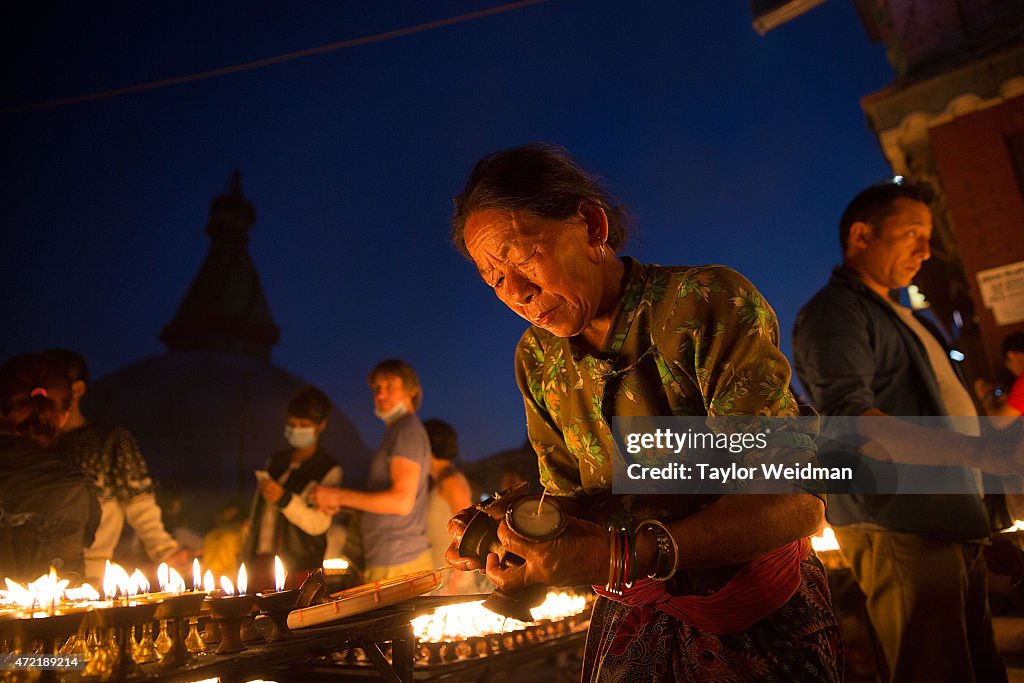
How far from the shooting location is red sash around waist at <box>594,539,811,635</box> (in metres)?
1.25

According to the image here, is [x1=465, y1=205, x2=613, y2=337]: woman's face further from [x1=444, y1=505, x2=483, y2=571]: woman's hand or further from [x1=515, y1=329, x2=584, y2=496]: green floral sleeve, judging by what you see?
[x1=444, y1=505, x2=483, y2=571]: woman's hand

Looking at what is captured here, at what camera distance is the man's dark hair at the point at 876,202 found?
2748 mm

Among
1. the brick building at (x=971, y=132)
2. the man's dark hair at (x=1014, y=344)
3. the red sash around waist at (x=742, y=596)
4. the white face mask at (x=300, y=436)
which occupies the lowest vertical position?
the red sash around waist at (x=742, y=596)

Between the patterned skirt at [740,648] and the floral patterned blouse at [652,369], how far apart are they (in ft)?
1.16

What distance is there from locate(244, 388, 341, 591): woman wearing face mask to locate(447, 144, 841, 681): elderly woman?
3126 millimetres

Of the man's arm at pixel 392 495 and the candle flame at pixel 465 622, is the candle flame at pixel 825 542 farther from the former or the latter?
the man's arm at pixel 392 495

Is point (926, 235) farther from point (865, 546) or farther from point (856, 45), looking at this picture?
point (856, 45)

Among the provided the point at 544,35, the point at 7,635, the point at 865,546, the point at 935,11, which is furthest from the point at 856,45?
the point at 7,635

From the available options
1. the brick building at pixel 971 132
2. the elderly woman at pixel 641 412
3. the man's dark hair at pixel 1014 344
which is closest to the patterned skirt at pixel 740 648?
the elderly woman at pixel 641 412

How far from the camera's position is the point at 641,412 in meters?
1.49

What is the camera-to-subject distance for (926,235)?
2770 millimetres

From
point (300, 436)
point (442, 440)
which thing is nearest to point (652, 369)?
point (300, 436)

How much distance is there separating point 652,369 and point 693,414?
0.48ft

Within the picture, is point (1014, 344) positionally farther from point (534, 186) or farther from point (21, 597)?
point (21, 597)
